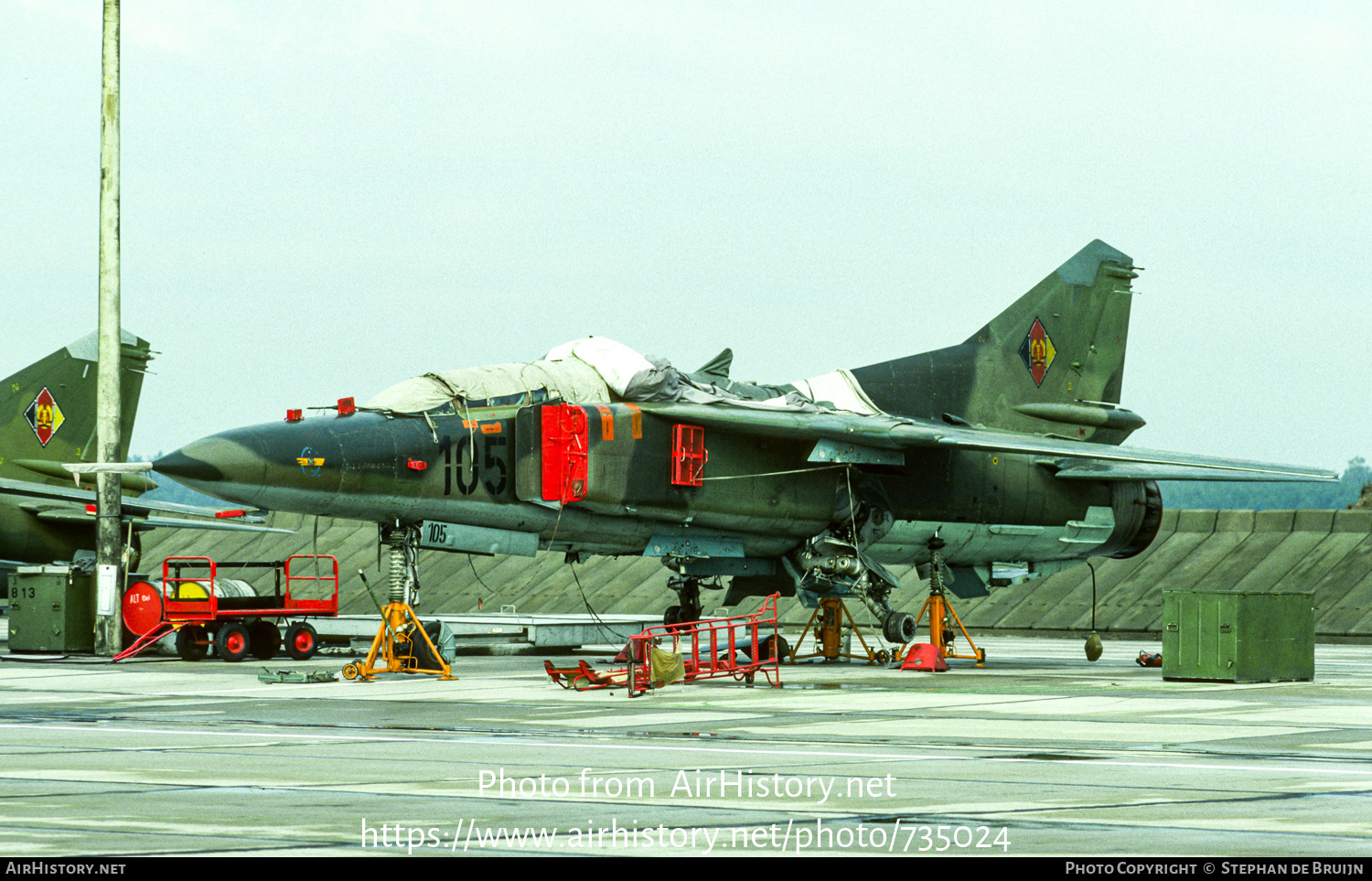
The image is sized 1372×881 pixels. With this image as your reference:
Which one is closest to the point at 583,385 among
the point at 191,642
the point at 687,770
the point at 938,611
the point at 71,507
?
the point at 938,611

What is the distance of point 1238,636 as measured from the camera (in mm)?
17625

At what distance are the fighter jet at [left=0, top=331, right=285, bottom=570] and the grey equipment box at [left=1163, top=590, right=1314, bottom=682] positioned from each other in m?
15.7

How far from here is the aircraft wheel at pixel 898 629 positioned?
69.4 feet

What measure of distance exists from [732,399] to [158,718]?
32.4 feet

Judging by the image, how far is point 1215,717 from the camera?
12.8 m

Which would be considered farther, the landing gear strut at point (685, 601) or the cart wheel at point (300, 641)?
the landing gear strut at point (685, 601)

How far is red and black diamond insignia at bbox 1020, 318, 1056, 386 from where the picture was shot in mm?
25141

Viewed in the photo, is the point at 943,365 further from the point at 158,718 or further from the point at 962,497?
the point at 158,718

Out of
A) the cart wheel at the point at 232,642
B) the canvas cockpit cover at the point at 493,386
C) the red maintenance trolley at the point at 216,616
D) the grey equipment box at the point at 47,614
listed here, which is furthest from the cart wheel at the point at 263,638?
the canvas cockpit cover at the point at 493,386

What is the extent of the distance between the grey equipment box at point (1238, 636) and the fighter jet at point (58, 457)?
15.7 metres

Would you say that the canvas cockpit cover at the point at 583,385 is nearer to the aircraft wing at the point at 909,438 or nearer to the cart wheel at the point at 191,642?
the aircraft wing at the point at 909,438

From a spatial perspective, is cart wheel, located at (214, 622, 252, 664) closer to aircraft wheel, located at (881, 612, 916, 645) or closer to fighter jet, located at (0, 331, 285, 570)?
fighter jet, located at (0, 331, 285, 570)

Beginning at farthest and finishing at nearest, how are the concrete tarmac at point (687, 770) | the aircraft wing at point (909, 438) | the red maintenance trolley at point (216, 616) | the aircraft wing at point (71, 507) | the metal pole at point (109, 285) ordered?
1. the aircraft wing at point (71, 507)
2. the metal pole at point (109, 285)
3. the red maintenance trolley at point (216, 616)
4. the aircraft wing at point (909, 438)
5. the concrete tarmac at point (687, 770)
